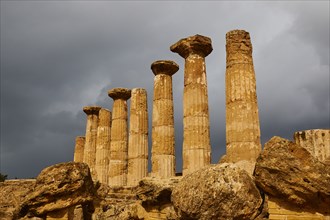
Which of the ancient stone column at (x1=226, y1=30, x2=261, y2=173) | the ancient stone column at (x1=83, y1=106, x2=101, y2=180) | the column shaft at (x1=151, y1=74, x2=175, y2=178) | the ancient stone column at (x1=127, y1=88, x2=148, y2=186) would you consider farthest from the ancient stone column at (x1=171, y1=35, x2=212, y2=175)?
the ancient stone column at (x1=83, y1=106, x2=101, y2=180)

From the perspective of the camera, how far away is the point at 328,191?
6.73m

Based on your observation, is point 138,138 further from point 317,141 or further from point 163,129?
point 317,141

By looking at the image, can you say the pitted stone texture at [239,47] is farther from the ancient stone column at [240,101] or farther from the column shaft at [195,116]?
the column shaft at [195,116]

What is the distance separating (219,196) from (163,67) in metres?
13.4

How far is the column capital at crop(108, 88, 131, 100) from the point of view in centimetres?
2466

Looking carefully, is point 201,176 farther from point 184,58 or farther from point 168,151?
point 168,151

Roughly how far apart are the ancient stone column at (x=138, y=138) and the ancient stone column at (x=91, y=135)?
794 cm

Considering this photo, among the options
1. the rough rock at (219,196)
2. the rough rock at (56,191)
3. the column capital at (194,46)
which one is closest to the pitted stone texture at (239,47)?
the column capital at (194,46)

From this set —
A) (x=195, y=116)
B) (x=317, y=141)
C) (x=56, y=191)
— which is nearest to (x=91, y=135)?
(x=195, y=116)

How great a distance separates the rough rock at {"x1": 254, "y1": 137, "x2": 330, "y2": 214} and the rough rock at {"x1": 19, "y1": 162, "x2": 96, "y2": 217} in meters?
4.84

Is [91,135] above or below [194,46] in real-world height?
below

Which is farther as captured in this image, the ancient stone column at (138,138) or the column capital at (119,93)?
the column capital at (119,93)

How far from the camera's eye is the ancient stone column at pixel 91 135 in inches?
1134

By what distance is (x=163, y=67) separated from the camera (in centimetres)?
1906
